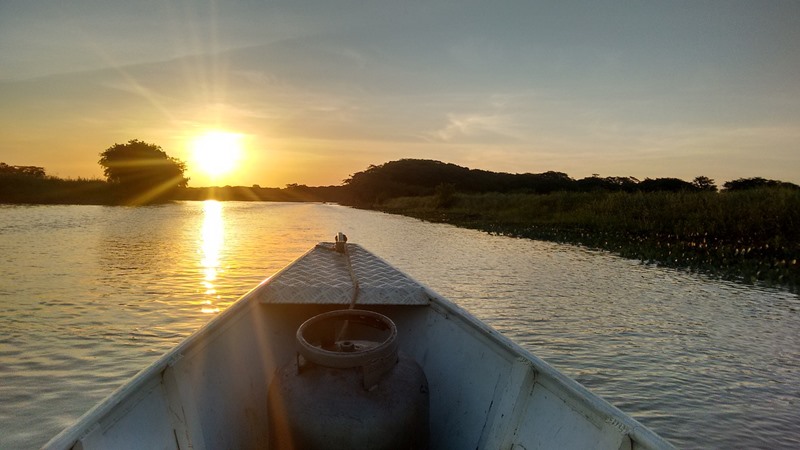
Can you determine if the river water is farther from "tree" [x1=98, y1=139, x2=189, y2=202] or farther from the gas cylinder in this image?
"tree" [x1=98, y1=139, x2=189, y2=202]

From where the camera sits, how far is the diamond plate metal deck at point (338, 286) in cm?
450

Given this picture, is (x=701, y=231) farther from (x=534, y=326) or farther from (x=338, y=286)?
(x=338, y=286)

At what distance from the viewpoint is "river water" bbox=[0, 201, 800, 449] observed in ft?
17.6

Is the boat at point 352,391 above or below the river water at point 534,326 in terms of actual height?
above

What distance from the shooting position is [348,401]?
3.04 meters

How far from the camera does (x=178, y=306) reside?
966 cm

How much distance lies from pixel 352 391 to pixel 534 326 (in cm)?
624

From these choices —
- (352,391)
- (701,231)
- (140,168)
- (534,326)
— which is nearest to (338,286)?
(352,391)

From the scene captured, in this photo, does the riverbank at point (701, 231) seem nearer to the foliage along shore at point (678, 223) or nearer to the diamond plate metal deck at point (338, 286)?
the foliage along shore at point (678, 223)

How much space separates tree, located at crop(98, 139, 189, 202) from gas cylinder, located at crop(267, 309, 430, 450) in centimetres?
8493

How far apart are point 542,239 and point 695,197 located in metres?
6.97

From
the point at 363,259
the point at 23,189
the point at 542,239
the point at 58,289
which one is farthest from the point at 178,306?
the point at 23,189

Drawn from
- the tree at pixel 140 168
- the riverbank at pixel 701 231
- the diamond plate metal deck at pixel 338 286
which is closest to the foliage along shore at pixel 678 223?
the riverbank at pixel 701 231

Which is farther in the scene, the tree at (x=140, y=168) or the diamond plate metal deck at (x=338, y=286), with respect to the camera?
the tree at (x=140, y=168)
